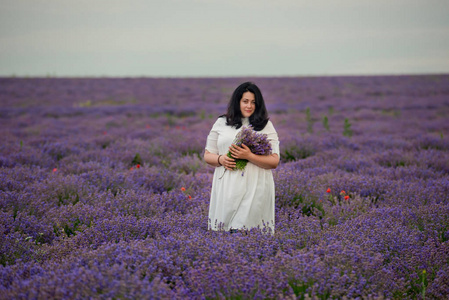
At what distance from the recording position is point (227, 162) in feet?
9.09

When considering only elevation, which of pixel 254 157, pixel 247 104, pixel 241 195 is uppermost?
pixel 247 104

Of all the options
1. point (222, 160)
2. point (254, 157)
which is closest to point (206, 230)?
point (222, 160)

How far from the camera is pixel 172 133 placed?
8766 mm

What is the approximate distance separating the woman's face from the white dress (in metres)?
0.16

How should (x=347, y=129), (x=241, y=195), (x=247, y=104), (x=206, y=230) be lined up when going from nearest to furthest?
(x=241, y=195) → (x=247, y=104) → (x=206, y=230) → (x=347, y=129)

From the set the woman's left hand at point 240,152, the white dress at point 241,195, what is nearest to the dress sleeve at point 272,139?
the white dress at point 241,195

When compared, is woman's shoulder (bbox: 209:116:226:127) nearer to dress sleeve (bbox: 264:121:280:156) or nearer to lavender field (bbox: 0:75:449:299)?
dress sleeve (bbox: 264:121:280:156)

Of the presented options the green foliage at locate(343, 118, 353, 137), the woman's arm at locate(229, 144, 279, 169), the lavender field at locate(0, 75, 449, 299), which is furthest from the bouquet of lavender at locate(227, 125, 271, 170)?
the green foliage at locate(343, 118, 353, 137)

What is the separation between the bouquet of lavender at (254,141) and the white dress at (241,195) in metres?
0.11

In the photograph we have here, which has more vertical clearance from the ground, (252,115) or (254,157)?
(252,115)

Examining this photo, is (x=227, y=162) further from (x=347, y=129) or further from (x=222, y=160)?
(x=347, y=129)

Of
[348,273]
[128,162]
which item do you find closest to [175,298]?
[348,273]

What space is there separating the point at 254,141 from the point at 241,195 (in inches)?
17.0

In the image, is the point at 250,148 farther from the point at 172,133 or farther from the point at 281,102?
the point at 281,102
